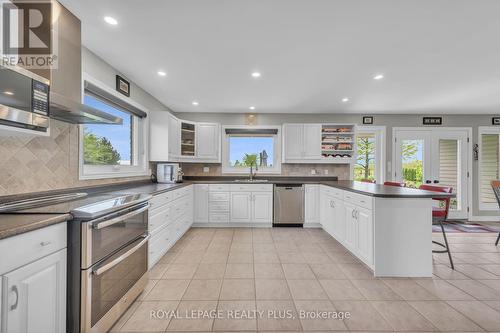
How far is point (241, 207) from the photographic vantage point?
4.38m

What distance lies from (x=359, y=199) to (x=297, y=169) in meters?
2.30

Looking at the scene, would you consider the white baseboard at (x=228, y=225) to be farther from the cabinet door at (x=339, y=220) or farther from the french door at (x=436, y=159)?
the french door at (x=436, y=159)

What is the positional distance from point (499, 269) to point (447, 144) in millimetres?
3320

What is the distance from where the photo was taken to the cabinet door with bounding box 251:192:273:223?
4391mm

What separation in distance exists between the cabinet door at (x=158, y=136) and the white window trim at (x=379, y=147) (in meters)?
4.04

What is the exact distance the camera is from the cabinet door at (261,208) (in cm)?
439

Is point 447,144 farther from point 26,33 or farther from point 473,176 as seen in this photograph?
point 26,33

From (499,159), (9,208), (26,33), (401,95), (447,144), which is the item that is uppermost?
(401,95)

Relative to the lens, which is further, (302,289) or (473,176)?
(473,176)

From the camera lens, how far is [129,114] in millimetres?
3482

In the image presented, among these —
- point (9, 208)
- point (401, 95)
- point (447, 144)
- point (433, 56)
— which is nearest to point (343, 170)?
point (401, 95)

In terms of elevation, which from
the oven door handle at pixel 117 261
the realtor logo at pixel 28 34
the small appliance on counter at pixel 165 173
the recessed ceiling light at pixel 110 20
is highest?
the recessed ceiling light at pixel 110 20

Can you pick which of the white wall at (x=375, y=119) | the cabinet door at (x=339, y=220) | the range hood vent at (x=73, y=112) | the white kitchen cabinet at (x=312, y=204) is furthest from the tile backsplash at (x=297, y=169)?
the range hood vent at (x=73, y=112)

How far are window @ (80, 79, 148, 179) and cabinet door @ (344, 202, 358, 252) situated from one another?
3.09m
